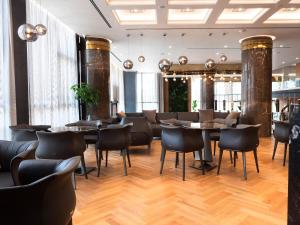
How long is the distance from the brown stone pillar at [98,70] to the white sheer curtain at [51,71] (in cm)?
44

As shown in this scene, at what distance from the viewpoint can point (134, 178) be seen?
13.5 feet

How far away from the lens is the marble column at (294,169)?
1601 mm

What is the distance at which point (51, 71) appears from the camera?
6.06 meters

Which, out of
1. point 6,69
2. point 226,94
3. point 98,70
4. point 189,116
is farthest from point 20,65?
point 226,94

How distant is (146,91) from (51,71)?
11.7 metres

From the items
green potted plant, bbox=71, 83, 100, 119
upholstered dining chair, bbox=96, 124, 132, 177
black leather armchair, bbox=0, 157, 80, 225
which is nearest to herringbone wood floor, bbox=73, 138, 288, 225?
upholstered dining chair, bbox=96, 124, 132, 177

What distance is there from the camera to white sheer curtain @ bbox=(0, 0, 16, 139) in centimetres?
428

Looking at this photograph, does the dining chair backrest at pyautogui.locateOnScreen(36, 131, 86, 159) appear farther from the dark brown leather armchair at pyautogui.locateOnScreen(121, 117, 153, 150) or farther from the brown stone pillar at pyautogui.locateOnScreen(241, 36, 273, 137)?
the brown stone pillar at pyautogui.locateOnScreen(241, 36, 273, 137)

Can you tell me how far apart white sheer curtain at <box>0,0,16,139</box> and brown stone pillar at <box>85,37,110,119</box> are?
11.7 feet

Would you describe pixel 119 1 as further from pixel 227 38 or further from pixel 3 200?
pixel 3 200

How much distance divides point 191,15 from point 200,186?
485cm

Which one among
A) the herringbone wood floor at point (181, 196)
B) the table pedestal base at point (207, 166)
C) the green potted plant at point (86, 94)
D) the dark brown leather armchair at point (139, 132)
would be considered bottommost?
the herringbone wood floor at point (181, 196)

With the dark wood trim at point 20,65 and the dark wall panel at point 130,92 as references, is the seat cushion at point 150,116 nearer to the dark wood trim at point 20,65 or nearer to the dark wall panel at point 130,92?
the dark wood trim at point 20,65

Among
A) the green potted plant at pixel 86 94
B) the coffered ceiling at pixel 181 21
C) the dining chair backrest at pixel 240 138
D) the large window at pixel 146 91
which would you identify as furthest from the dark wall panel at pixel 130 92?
the dining chair backrest at pixel 240 138
